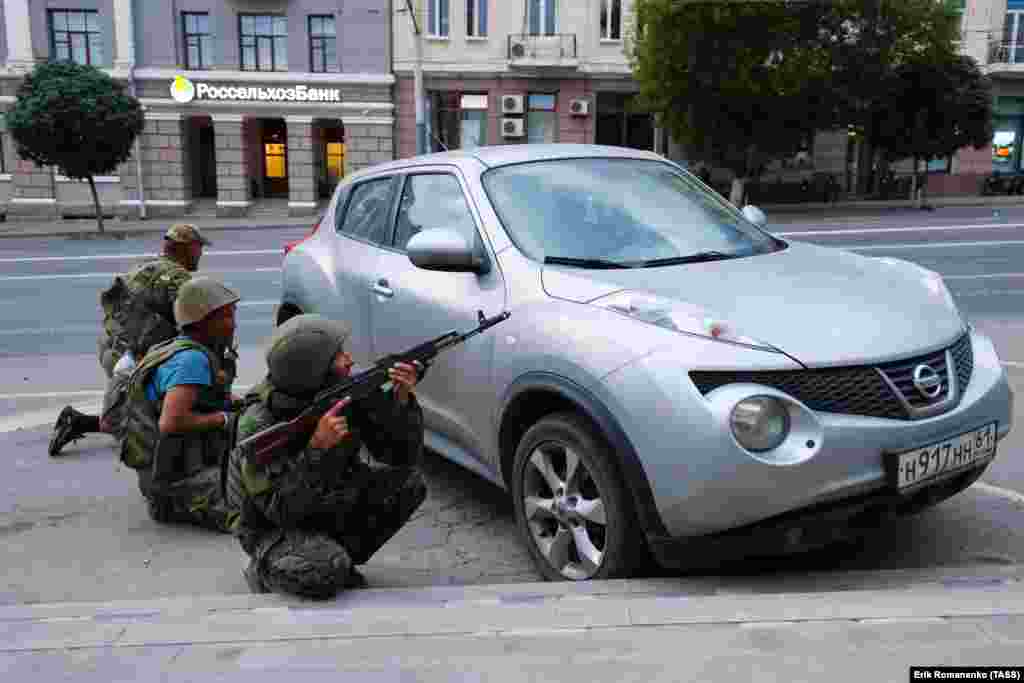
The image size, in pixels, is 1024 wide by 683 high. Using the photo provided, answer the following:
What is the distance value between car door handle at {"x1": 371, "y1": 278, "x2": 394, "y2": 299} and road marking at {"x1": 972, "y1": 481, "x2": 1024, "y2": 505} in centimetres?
300

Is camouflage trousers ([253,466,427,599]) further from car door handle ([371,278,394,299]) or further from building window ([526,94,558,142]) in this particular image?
building window ([526,94,558,142])

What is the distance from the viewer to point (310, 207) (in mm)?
31312

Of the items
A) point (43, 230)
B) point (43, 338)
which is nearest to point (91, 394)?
point (43, 338)

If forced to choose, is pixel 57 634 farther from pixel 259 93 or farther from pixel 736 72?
pixel 259 93

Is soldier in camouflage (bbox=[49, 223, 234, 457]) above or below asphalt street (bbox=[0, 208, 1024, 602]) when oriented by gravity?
above

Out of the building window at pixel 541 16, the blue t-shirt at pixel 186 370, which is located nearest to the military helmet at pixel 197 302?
the blue t-shirt at pixel 186 370

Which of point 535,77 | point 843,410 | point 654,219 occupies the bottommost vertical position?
point 843,410

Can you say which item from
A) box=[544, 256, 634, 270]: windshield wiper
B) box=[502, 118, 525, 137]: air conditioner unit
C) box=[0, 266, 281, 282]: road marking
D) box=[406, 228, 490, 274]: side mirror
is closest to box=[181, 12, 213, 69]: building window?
box=[502, 118, 525, 137]: air conditioner unit

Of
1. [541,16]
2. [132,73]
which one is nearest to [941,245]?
[541,16]

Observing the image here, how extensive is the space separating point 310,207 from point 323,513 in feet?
96.0

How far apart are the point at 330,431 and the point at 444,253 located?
1052 millimetres

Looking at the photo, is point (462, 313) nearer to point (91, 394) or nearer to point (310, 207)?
point (91, 394)

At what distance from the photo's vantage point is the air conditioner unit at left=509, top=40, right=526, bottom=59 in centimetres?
3144

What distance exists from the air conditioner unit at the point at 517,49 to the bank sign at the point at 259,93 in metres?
6.26
